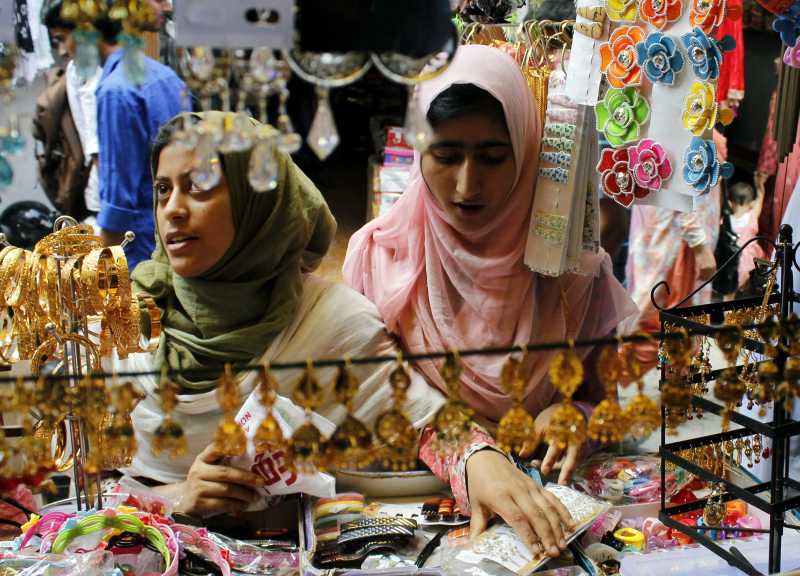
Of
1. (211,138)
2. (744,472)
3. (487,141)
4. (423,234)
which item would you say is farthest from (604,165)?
(211,138)

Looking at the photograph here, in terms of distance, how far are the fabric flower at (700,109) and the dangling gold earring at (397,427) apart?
2.61 feet

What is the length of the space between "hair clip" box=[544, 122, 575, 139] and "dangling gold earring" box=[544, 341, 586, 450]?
2.28 ft

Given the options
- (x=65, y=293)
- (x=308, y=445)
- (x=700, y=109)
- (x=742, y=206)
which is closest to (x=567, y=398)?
(x=308, y=445)

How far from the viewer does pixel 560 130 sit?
176 cm

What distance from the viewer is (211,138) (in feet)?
3.35

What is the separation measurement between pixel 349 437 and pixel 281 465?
0.54 m

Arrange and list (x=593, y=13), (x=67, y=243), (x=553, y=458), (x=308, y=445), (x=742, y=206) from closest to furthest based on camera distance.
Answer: (x=308, y=445) → (x=67, y=243) → (x=593, y=13) → (x=553, y=458) → (x=742, y=206)

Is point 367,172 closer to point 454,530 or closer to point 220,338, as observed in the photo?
point 220,338

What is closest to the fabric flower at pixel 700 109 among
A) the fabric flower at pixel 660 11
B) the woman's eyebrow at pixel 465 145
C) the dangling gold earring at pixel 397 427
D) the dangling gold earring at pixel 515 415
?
the fabric flower at pixel 660 11

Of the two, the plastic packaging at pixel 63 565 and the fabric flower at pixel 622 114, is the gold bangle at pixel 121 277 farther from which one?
the fabric flower at pixel 622 114

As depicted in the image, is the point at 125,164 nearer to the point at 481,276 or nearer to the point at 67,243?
the point at 67,243

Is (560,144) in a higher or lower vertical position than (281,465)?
higher

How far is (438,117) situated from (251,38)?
662mm

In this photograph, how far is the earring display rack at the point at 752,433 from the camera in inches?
53.2
